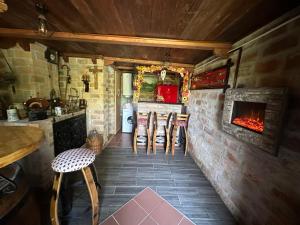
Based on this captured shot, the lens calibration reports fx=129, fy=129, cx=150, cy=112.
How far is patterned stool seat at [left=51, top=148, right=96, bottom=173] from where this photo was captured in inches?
44.9

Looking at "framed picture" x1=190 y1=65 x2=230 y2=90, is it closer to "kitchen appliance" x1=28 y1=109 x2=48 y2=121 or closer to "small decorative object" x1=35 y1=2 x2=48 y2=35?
"small decorative object" x1=35 y1=2 x2=48 y2=35

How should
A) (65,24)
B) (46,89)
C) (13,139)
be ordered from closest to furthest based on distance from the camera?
(13,139) < (65,24) < (46,89)

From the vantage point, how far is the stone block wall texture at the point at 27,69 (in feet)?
6.88

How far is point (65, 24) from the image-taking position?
1.51 meters

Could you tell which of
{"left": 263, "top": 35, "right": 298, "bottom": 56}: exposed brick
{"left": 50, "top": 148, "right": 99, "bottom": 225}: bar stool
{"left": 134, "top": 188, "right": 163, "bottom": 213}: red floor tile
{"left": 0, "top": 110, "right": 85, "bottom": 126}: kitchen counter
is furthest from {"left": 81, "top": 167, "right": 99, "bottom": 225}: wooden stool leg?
{"left": 263, "top": 35, "right": 298, "bottom": 56}: exposed brick

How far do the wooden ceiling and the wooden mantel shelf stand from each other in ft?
3.80

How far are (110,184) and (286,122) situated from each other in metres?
2.24

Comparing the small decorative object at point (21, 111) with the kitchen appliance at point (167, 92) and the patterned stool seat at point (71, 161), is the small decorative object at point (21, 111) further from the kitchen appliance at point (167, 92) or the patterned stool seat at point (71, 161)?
the kitchen appliance at point (167, 92)

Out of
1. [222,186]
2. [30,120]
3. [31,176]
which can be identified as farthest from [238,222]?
[30,120]

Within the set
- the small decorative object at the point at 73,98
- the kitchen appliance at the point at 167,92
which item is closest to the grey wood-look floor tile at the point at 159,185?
the small decorative object at the point at 73,98

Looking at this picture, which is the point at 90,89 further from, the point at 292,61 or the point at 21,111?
the point at 292,61

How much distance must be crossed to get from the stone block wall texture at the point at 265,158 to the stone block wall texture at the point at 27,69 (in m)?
3.09

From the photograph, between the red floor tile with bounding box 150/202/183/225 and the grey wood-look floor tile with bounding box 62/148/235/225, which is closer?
the red floor tile with bounding box 150/202/183/225

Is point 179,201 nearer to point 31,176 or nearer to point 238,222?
point 238,222
